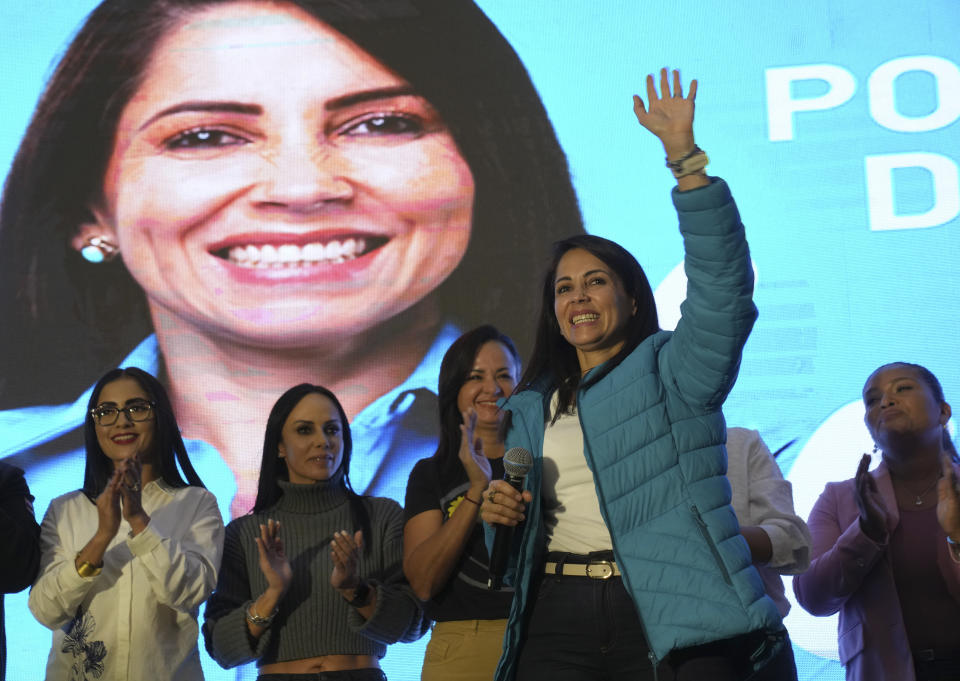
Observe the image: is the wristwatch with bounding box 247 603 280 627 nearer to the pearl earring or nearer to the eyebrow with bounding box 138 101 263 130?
the pearl earring

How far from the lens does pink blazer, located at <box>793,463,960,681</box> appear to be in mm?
2881

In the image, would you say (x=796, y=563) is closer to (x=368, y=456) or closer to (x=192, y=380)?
(x=368, y=456)

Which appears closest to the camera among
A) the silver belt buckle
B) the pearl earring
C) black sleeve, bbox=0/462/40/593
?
the silver belt buckle

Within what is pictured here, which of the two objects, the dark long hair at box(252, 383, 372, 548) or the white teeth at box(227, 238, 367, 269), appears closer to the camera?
the dark long hair at box(252, 383, 372, 548)

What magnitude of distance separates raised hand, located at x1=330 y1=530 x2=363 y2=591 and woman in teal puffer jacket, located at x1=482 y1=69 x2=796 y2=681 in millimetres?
599

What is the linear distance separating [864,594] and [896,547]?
6.2 inches

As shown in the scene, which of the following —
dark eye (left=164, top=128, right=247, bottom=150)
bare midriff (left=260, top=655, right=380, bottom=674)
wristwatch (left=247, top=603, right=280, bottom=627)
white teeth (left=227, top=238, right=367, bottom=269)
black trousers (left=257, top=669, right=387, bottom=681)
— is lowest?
black trousers (left=257, top=669, right=387, bottom=681)

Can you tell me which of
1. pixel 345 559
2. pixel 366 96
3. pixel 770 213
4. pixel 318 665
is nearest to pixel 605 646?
pixel 345 559

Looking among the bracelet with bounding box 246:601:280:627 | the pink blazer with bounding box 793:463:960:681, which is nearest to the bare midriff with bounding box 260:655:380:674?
the bracelet with bounding box 246:601:280:627

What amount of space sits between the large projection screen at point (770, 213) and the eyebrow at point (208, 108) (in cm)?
16

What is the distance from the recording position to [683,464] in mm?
1985

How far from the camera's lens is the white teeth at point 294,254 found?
4.07 metres

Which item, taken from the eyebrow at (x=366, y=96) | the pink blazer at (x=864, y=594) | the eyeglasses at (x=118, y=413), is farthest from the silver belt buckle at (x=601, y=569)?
the eyebrow at (x=366, y=96)

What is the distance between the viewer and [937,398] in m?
3.13
